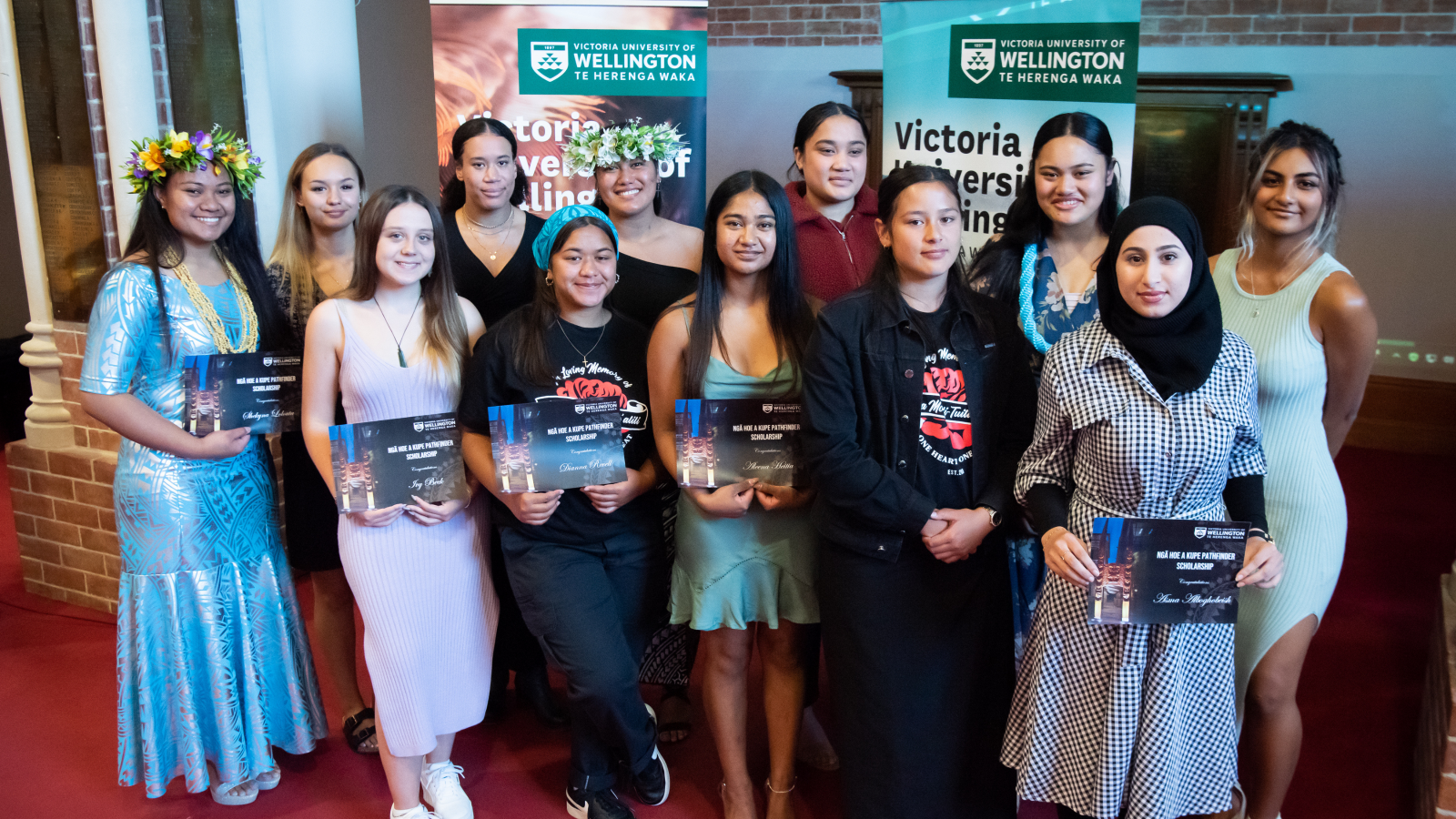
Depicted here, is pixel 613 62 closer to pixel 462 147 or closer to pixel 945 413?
pixel 462 147

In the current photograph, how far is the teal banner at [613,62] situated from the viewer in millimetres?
3762

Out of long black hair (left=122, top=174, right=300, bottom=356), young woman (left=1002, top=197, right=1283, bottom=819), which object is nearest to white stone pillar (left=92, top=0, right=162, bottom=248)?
long black hair (left=122, top=174, right=300, bottom=356)

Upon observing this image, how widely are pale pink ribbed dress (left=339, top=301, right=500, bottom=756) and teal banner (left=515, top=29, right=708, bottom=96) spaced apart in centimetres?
169

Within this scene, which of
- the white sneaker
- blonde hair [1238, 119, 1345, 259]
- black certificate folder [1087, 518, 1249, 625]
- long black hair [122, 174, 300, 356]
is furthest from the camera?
the white sneaker

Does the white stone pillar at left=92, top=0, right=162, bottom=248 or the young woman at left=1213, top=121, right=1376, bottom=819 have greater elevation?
the white stone pillar at left=92, top=0, right=162, bottom=248

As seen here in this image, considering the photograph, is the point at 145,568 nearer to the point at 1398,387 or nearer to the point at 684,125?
the point at 684,125

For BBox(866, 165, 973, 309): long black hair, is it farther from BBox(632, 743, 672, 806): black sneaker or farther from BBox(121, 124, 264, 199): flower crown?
BBox(121, 124, 264, 199): flower crown

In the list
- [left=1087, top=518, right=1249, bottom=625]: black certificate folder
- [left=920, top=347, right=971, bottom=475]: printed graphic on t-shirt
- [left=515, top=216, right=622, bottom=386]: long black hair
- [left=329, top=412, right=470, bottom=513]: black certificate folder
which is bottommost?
[left=1087, top=518, right=1249, bottom=625]: black certificate folder

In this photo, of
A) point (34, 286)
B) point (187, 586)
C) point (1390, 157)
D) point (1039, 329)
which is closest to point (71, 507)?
point (34, 286)

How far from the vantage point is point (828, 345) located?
7.27ft

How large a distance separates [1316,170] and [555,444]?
1866mm

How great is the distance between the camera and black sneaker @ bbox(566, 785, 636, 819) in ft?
8.93

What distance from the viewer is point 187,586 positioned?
2684 mm

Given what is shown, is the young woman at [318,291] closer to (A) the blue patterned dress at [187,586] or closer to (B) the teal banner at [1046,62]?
(A) the blue patterned dress at [187,586]
